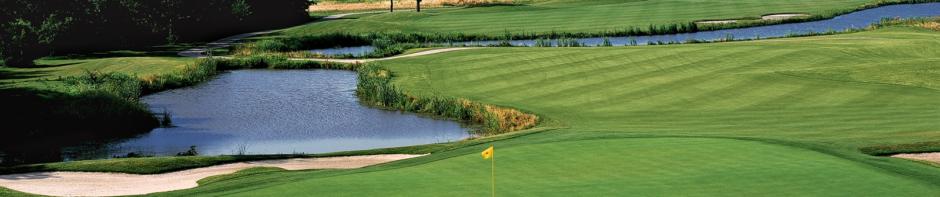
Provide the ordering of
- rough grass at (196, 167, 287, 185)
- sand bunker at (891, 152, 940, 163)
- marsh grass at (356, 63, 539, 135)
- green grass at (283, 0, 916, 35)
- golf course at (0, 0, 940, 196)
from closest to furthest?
golf course at (0, 0, 940, 196) < rough grass at (196, 167, 287, 185) < sand bunker at (891, 152, 940, 163) < marsh grass at (356, 63, 539, 135) < green grass at (283, 0, 916, 35)

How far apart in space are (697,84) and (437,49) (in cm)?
2580

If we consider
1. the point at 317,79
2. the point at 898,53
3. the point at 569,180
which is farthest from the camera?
the point at 317,79

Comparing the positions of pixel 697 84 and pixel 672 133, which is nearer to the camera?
pixel 672 133

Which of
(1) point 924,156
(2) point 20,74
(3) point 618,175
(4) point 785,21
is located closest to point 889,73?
(1) point 924,156

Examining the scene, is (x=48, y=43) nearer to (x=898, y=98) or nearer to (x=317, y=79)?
(x=317, y=79)

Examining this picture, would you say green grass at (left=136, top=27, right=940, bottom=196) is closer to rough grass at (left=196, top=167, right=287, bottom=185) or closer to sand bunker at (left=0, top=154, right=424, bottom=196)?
rough grass at (left=196, top=167, right=287, bottom=185)

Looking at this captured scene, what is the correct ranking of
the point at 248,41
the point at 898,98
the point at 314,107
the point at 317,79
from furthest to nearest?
the point at 248,41, the point at 317,79, the point at 314,107, the point at 898,98

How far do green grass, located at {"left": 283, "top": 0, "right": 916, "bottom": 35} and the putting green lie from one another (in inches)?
2025

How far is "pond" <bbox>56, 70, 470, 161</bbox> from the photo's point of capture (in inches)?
1283

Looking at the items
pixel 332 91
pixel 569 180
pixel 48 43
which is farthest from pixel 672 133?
pixel 48 43

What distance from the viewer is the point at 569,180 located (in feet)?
56.3

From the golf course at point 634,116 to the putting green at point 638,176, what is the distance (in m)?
0.06

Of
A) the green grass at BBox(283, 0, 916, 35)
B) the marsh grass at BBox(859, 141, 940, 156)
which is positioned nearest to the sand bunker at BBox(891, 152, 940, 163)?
the marsh grass at BBox(859, 141, 940, 156)

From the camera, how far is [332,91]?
4672 cm
